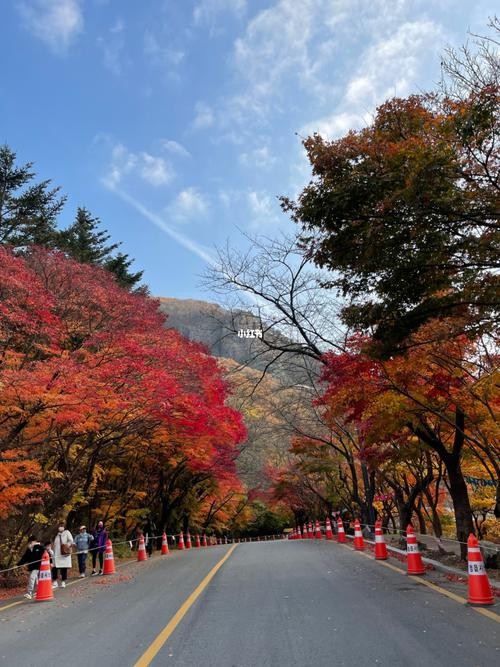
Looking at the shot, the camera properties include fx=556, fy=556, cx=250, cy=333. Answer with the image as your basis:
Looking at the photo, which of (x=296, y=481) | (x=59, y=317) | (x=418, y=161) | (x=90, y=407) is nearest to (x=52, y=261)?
(x=59, y=317)

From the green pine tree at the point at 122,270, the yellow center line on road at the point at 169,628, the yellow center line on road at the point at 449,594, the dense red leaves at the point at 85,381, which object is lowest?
the yellow center line on road at the point at 449,594

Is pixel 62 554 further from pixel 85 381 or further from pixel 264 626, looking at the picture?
pixel 264 626

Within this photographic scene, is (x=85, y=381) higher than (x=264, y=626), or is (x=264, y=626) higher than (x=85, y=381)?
(x=85, y=381)

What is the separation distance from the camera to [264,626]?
267 inches

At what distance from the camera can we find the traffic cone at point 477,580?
7.26 m

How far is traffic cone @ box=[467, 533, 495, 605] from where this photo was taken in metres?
7.26

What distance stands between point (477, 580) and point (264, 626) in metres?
2.92

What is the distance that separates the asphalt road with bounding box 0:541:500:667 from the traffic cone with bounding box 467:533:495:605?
286 mm

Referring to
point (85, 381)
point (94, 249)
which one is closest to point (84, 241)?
point (94, 249)

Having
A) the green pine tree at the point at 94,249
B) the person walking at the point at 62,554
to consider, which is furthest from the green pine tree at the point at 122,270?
the person walking at the point at 62,554

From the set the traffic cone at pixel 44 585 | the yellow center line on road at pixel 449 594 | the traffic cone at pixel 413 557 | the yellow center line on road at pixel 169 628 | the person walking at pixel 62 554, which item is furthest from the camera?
the person walking at pixel 62 554

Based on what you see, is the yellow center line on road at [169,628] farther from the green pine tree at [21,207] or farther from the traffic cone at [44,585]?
the green pine tree at [21,207]

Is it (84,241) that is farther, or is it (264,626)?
(84,241)

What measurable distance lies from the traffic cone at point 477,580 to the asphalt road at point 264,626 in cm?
29
